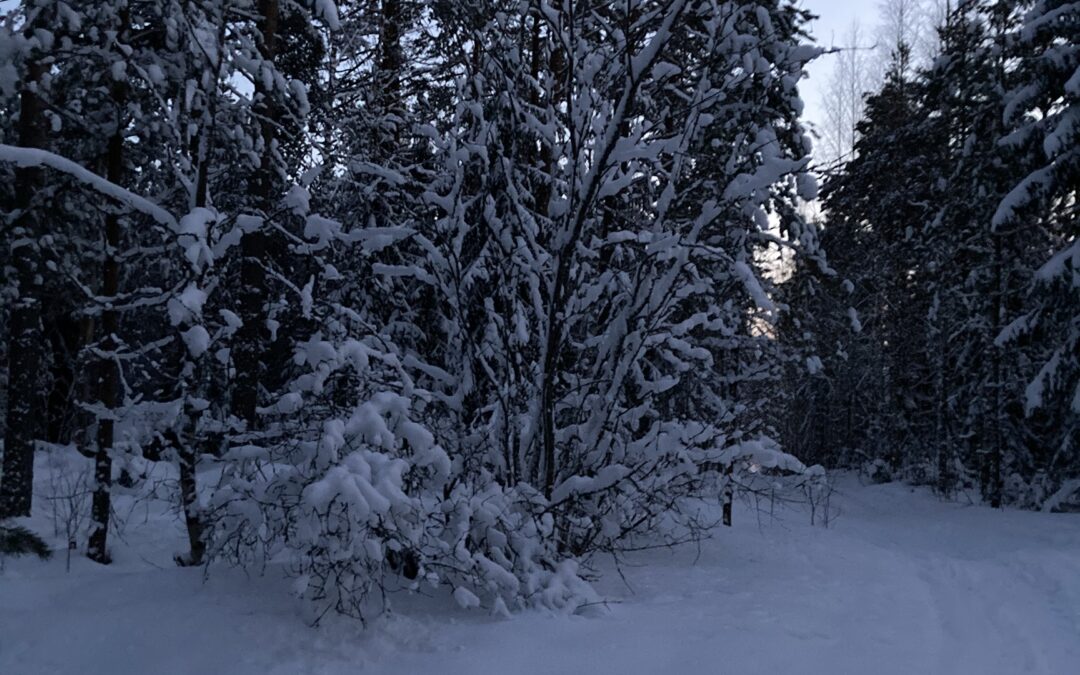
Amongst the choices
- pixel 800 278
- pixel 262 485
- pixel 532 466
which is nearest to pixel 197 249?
pixel 262 485

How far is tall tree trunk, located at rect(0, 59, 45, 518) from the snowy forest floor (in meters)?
3.36

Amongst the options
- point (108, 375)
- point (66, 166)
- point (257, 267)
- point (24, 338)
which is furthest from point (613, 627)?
point (24, 338)

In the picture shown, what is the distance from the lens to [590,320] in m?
7.55

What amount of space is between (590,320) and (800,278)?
6.36m

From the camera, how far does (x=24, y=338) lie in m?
10.0

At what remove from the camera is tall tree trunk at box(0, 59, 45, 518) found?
9.84 metres

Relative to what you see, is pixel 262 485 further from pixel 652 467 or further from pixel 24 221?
pixel 24 221

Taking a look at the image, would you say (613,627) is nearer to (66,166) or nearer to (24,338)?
(66,166)

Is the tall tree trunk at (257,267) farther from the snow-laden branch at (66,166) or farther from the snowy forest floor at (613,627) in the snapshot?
the snowy forest floor at (613,627)

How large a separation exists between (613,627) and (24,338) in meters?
9.27

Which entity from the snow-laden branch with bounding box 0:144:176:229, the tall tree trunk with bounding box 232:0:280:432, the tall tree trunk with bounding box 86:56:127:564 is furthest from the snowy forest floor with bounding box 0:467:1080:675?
the snow-laden branch with bounding box 0:144:176:229

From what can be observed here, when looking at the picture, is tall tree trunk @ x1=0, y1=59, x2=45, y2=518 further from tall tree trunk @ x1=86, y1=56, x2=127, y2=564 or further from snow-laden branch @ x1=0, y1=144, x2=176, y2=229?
snow-laden branch @ x1=0, y1=144, x2=176, y2=229

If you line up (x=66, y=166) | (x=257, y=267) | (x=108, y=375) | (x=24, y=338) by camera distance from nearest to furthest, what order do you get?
(x=66, y=166) → (x=108, y=375) → (x=257, y=267) → (x=24, y=338)

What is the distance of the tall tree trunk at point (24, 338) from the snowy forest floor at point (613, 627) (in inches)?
132
